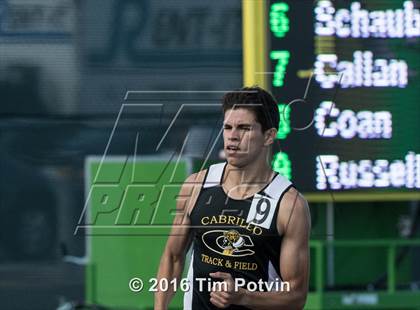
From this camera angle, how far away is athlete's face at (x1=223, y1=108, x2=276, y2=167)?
14.6 feet

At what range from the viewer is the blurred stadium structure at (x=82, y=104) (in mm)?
6199

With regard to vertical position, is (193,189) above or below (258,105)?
below

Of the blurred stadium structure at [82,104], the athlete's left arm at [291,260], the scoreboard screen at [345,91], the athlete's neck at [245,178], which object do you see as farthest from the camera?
the blurred stadium structure at [82,104]

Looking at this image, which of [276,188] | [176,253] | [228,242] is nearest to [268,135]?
[276,188]

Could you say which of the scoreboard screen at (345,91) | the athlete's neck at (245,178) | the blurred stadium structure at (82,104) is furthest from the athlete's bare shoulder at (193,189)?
the blurred stadium structure at (82,104)

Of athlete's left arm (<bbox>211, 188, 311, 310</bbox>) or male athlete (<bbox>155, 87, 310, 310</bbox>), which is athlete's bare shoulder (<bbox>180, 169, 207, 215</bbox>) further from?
athlete's left arm (<bbox>211, 188, 311, 310</bbox>)

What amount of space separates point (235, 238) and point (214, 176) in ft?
0.90

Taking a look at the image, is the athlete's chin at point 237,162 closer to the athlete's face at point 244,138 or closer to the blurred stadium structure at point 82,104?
the athlete's face at point 244,138

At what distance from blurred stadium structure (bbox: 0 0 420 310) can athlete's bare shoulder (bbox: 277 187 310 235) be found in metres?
1.84

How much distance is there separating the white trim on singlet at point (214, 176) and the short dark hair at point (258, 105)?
0.74 feet

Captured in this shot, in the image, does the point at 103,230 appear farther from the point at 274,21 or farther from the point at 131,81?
the point at 274,21

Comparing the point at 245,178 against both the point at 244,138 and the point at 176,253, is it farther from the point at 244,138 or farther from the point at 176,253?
the point at 176,253

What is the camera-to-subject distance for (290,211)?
4.34 meters

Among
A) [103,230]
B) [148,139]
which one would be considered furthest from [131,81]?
[103,230]
